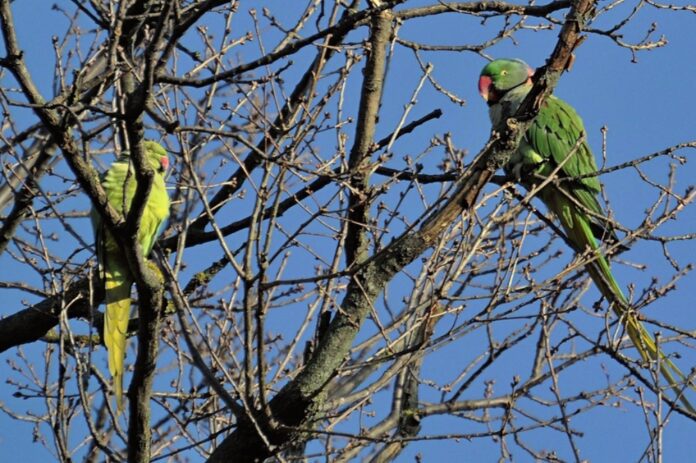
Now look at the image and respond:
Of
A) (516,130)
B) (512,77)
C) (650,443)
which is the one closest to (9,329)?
(516,130)

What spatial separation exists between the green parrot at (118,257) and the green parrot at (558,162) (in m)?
2.43

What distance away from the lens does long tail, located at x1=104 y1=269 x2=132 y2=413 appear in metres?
4.58

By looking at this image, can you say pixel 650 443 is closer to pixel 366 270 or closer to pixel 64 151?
pixel 366 270

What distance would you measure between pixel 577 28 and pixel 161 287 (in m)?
2.52

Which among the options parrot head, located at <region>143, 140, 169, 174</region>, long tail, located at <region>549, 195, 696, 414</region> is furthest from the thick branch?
parrot head, located at <region>143, 140, 169, 174</region>

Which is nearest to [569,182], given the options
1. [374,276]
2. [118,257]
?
→ [374,276]

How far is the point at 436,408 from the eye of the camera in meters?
5.25

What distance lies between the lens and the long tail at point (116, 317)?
15.0ft

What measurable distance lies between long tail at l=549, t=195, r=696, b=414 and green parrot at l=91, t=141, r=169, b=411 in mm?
2580

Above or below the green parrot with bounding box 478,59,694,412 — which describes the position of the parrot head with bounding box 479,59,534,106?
above

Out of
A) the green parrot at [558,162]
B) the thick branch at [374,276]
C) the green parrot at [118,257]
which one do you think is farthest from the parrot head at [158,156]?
the green parrot at [558,162]

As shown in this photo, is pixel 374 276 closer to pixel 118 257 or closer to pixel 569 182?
pixel 118 257

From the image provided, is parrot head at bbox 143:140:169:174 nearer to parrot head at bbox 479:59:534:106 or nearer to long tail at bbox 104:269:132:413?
long tail at bbox 104:269:132:413

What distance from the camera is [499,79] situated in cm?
714
